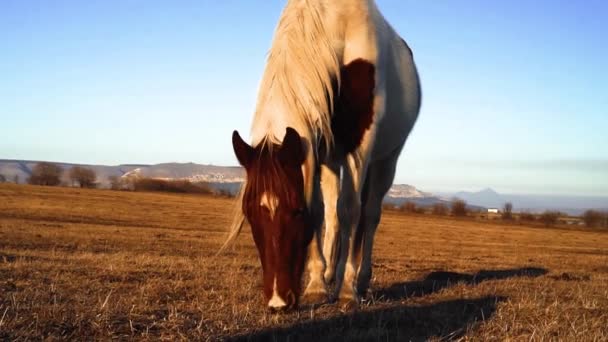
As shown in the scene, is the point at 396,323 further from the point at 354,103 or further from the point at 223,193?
the point at 223,193

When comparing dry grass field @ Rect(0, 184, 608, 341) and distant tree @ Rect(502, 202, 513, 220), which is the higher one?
distant tree @ Rect(502, 202, 513, 220)

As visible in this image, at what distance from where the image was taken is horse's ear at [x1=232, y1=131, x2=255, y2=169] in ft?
14.4

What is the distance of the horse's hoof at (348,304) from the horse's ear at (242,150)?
1.48 meters

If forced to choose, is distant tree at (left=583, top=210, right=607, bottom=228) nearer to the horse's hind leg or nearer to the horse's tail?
the horse's hind leg

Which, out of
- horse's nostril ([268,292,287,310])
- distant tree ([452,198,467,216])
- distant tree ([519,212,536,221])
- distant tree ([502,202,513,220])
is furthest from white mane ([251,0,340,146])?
distant tree ([452,198,467,216])

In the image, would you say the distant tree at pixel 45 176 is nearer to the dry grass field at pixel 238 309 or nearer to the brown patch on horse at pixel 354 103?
the dry grass field at pixel 238 309

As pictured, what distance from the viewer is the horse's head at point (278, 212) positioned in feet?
13.8

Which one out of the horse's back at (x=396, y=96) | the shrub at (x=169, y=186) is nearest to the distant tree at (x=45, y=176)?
the shrub at (x=169, y=186)

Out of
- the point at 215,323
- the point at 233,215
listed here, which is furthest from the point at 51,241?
the point at 215,323

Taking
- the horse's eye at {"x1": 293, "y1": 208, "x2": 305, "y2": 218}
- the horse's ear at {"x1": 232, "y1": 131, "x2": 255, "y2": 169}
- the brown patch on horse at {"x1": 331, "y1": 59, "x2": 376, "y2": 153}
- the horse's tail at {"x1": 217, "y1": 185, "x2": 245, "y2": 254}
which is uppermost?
the brown patch on horse at {"x1": 331, "y1": 59, "x2": 376, "y2": 153}

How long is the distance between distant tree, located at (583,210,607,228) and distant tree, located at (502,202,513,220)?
336 inches

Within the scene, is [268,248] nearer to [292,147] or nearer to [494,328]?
[292,147]

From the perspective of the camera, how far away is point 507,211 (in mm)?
73125

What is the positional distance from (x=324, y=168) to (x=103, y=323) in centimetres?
241
